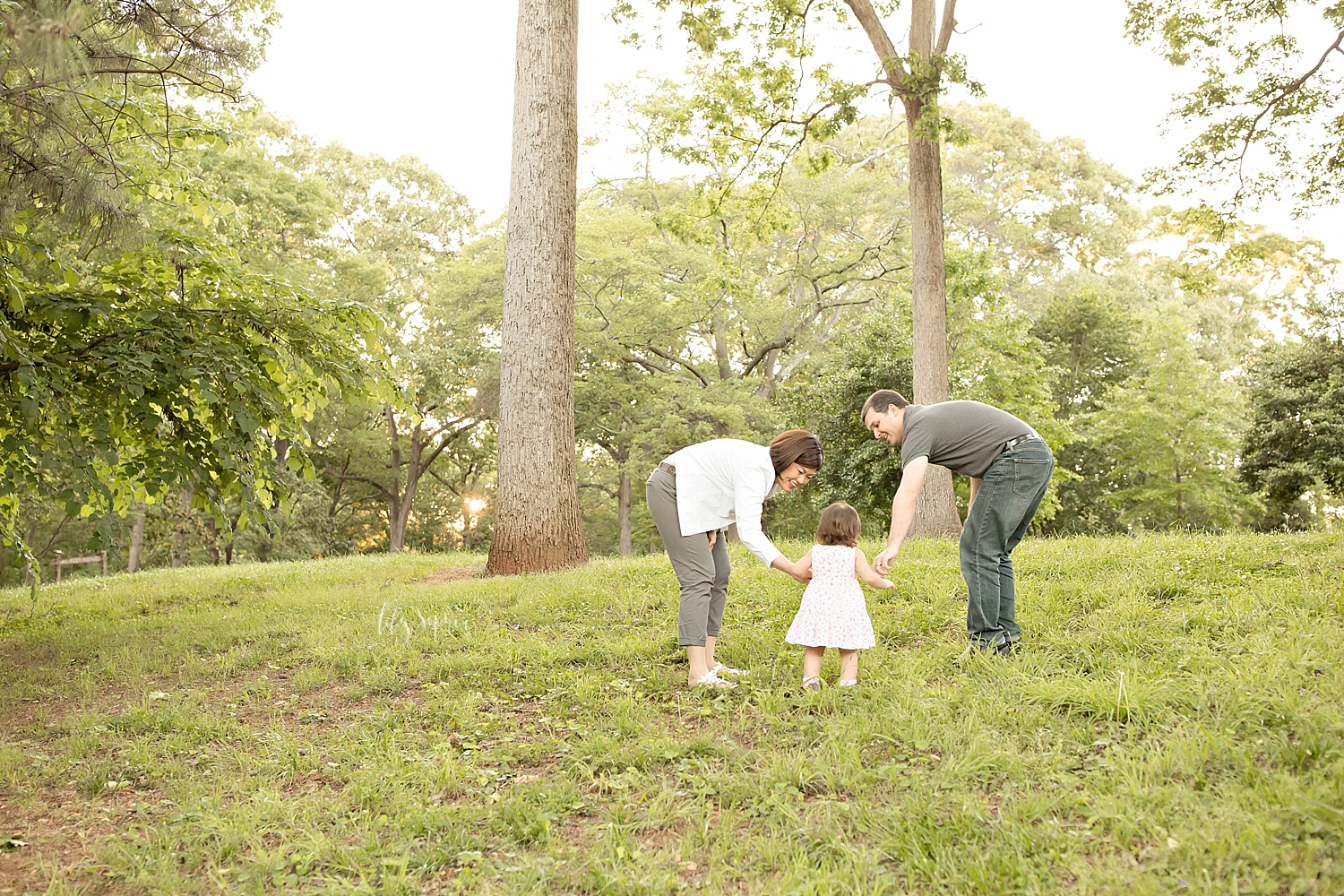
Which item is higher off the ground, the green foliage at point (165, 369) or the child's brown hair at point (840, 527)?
the green foliage at point (165, 369)

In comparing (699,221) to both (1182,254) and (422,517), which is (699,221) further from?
(422,517)

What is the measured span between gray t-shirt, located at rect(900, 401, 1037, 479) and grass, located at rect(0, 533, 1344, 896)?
3.86ft

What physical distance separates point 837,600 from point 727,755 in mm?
1110

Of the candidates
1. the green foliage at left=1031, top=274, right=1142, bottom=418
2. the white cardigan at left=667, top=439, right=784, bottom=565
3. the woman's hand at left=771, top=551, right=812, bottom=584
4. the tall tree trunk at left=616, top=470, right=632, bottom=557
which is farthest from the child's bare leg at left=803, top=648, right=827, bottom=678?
the green foliage at left=1031, top=274, right=1142, bottom=418

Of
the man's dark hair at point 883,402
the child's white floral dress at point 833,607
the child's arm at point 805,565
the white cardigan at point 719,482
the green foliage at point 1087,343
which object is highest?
the green foliage at point 1087,343

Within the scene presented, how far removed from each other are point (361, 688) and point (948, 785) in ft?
12.4

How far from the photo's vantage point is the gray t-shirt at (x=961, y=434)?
4.95m

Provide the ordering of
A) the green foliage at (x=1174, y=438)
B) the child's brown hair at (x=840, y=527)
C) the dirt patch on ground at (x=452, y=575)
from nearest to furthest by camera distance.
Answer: the child's brown hair at (x=840, y=527) → the dirt patch on ground at (x=452, y=575) → the green foliage at (x=1174, y=438)

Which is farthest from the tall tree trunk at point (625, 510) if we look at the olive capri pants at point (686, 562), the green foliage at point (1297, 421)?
the olive capri pants at point (686, 562)

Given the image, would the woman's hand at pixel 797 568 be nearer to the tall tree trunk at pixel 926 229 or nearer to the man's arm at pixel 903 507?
the man's arm at pixel 903 507

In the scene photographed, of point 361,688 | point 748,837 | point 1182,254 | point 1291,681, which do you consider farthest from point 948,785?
point 1182,254

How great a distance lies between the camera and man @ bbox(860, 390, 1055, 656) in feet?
16.0

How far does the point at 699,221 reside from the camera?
1341 cm

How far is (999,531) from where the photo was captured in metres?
4.90
